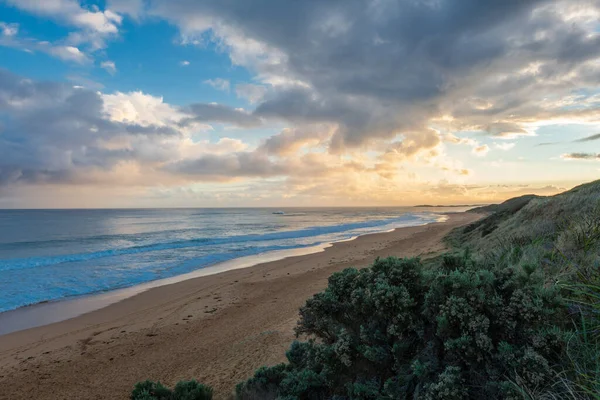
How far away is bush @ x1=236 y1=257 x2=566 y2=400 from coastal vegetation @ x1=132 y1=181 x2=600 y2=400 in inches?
0.4

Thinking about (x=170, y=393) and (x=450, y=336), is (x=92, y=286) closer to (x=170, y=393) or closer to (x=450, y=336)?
(x=170, y=393)

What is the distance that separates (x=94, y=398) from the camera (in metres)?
5.85

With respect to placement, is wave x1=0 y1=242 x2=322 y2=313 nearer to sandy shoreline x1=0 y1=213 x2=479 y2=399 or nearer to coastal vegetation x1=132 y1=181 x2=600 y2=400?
sandy shoreline x1=0 y1=213 x2=479 y2=399

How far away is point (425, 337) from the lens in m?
3.56

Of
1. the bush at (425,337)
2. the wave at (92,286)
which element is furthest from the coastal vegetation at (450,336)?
the wave at (92,286)

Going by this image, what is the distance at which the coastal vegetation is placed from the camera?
288 cm

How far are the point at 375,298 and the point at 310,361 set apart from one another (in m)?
A: 1.20

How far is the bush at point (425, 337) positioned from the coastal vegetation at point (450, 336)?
0.04 feet

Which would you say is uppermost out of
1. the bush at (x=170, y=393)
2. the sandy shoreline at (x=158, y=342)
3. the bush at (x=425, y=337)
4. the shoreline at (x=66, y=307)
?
the bush at (x=425, y=337)

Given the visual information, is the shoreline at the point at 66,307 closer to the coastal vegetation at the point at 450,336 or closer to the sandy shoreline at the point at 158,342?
the sandy shoreline at the point at 158,342

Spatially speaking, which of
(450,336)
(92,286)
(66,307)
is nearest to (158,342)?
(66,307)

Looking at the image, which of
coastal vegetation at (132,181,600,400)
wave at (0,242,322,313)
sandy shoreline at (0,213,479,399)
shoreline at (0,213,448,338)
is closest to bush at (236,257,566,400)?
coastal vegetation at (132,181,600,400)

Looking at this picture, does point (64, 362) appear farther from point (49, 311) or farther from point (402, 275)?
point (402, 275)

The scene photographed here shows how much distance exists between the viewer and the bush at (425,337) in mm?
2969
